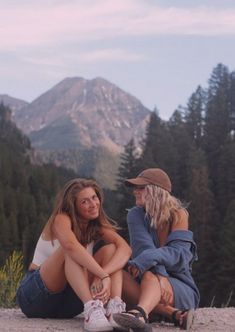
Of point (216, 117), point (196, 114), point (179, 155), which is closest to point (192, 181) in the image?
point (179, 155)

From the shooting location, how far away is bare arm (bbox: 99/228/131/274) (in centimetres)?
688

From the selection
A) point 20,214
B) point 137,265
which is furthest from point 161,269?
point 20,214

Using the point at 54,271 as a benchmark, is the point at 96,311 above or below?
below

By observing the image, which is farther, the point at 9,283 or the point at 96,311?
the point at 9,283

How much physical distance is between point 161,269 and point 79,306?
81 centimetres

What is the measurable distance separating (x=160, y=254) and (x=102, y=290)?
631 mm

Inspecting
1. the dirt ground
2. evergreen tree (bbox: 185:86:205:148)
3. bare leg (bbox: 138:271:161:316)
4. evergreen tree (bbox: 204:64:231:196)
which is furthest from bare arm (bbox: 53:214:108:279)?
evergreen tree (bbox: 185:86:205:148)

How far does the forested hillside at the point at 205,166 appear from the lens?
58.2 meters

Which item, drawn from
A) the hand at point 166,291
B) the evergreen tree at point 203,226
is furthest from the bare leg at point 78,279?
the evergreen tree at point 203,226

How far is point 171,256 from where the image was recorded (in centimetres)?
701

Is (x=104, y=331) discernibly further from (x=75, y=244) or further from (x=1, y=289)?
(x=1, y=289)

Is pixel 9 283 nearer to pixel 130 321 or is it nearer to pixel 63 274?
pixel 63 274

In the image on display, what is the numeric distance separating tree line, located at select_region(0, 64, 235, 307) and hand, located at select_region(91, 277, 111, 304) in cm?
4554

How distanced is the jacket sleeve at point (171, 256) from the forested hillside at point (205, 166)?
3411 cm
